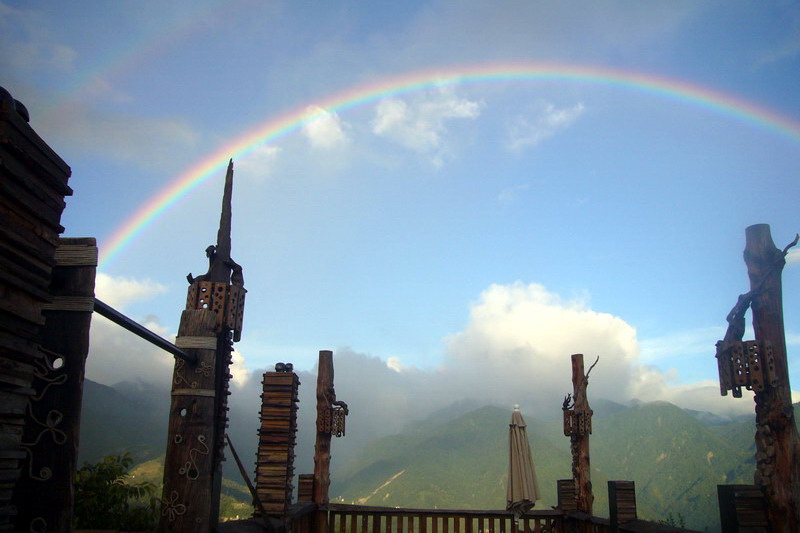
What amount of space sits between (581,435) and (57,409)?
1121cm

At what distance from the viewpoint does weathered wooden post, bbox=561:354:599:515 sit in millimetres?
11703

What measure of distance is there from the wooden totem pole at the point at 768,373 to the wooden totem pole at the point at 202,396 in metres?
7.12

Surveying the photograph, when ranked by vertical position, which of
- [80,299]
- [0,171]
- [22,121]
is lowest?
[80,299]

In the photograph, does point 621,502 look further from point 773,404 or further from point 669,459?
point 669,459

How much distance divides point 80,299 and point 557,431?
9072 centimetres

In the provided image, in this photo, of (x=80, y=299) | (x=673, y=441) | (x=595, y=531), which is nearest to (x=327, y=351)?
(x=595, y=531)

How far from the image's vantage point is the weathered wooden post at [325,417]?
36.6 ft

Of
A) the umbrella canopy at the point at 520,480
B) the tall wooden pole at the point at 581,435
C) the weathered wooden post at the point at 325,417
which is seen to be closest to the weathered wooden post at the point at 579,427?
the tall wooden pole at the point at 581,435

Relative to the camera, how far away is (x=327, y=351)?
11547 millimetres

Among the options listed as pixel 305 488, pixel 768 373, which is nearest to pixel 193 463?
pixel 305 488

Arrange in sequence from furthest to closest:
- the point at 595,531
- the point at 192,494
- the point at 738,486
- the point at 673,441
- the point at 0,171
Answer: the point at 673,441 → the point at 595,531 → the point at 738,486 → the point at 192,494 → the point at 0,171

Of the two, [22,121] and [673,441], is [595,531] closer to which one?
[22,121]

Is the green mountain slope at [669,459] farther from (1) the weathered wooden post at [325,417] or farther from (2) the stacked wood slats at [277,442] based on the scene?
(2) the stacked wood slats at [277,442]

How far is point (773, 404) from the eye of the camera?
8.10 m
